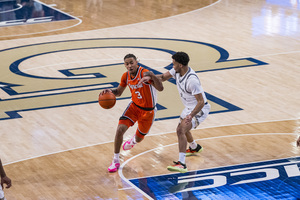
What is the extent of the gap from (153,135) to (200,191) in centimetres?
244

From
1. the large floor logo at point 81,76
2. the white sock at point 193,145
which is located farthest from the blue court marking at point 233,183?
the large floor logo at point 81,76

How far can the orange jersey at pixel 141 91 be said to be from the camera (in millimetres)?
9102

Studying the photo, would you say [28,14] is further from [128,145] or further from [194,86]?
[194,86]

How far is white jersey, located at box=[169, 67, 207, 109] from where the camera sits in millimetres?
8844

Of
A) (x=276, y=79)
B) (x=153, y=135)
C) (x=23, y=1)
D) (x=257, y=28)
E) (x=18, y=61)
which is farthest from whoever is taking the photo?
(x=23, y=1)

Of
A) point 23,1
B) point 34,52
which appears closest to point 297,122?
point 34,52

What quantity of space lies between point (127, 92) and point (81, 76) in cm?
178

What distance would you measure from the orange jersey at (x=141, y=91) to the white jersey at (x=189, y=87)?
1.46 feet

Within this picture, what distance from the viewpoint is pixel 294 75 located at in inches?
558

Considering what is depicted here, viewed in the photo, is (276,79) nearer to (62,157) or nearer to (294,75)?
(294,75)

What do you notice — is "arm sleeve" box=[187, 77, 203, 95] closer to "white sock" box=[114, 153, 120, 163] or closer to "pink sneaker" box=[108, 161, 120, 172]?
"white sock" box=[114, 153, 120, 163]

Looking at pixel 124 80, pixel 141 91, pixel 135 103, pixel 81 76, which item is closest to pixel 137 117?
pixel 135 103

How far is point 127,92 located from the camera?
43.7 feet

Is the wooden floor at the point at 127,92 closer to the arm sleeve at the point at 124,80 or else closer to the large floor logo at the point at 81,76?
the large floor logo at the point at 81,76
